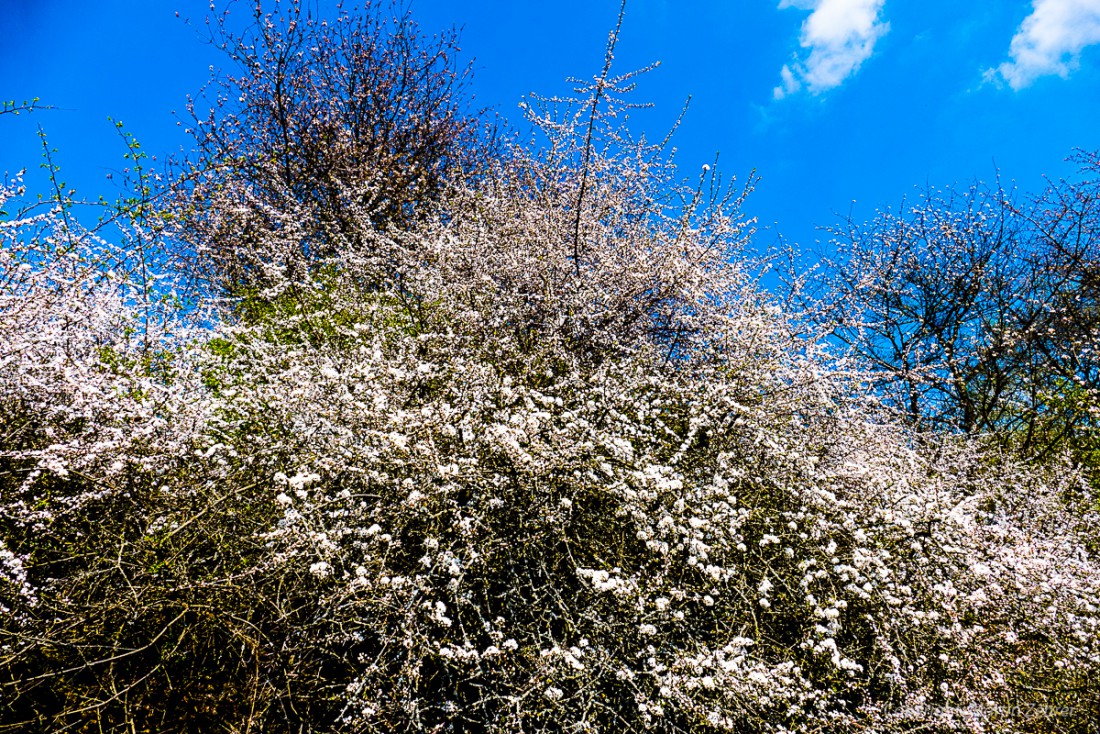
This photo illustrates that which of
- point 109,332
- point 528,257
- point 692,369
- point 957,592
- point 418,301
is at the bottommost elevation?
point 957,592

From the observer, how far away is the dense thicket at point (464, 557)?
333 centimetres

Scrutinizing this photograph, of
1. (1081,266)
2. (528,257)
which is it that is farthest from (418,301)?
(1081,266)

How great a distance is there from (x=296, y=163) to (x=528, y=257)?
6648mm

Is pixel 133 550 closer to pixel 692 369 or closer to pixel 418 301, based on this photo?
pixel 418 301

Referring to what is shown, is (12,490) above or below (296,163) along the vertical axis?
below

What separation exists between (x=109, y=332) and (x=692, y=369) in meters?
4.85

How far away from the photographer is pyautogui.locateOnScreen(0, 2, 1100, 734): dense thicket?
131 inches

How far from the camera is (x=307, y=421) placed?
4051 millimetres

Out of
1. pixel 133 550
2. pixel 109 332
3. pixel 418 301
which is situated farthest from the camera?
pixel 418 301

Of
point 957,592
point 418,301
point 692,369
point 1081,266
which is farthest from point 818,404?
point 1081,266

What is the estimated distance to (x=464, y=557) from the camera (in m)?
3.68

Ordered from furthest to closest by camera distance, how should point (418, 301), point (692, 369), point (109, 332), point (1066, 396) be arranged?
point (1066, 396)
point (418, 301)
point (692, 369)
point (109, 332)

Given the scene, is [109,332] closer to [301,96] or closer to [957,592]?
[957,592]

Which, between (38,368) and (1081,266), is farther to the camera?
(1081,266)
